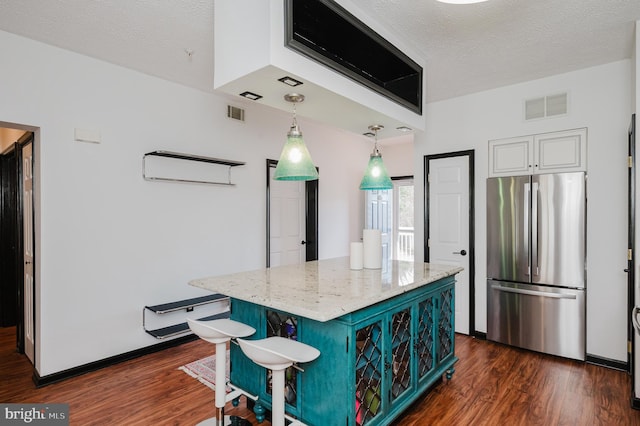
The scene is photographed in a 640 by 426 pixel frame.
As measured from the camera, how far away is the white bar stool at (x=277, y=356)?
1691 millimetres

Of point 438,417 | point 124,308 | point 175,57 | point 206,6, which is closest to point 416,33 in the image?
point 206,6

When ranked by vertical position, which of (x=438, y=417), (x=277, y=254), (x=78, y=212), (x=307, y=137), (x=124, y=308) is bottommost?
(x=438, y=417)

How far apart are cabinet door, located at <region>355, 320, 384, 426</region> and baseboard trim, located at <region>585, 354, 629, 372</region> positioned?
2.50 metres

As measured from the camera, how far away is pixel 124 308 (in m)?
3.37

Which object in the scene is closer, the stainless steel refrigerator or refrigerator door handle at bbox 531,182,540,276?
the stainless steel refrigerator

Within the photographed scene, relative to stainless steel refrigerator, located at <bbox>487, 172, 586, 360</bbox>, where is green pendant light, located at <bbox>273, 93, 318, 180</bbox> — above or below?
above

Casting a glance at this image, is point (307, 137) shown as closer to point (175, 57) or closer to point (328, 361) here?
point (175, 57)

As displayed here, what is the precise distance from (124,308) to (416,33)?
3.54 m

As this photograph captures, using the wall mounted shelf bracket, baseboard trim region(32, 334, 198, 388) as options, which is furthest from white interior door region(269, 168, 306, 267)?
baseboard trim region(32, 334, 198, 388)

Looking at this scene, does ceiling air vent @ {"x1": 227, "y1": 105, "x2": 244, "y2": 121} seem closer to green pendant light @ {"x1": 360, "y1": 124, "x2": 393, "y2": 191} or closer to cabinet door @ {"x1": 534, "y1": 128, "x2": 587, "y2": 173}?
green pendant light @ {"x1": 360, "y1": 124, "x2": 393, "y2": 191}

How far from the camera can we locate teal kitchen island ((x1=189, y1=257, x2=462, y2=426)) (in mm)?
1883

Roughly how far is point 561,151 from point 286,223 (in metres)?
3.38

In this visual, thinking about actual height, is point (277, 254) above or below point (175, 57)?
below

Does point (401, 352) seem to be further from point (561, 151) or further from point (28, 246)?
point (28, 246)
